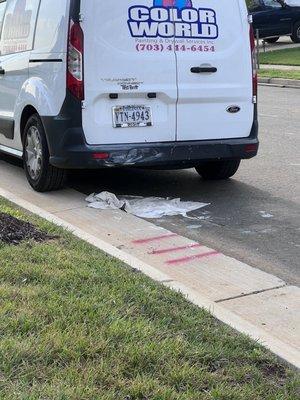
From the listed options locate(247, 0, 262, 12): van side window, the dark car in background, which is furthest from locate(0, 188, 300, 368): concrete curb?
locate(247, 0, 262, 12): van side window

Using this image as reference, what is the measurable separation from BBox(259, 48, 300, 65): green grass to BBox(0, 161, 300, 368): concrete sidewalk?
60.0 ft

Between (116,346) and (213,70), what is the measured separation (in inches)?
156

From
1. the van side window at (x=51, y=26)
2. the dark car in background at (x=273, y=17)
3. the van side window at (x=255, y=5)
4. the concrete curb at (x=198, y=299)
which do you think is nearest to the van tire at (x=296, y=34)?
the dark car in background at (x=273, y=17)

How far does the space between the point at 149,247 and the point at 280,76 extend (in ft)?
51.7

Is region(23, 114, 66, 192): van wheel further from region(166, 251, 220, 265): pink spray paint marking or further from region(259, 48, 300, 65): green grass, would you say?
region(259, 48, 300, 65): green grass

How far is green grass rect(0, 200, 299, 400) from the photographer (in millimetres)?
2963

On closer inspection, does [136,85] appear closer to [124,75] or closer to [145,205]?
[124,75]

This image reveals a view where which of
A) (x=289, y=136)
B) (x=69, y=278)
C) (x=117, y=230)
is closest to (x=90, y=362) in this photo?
(x=69, y=278)

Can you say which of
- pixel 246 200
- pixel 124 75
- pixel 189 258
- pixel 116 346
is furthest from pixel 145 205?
pixel 116 346

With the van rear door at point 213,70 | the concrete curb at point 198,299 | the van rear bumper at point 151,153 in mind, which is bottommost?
the concrete curb at point 198,299

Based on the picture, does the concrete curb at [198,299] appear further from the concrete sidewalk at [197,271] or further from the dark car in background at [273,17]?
the dark car in background at [273,17]

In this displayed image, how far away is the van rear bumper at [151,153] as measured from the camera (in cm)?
628

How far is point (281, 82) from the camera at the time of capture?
19.5 metres

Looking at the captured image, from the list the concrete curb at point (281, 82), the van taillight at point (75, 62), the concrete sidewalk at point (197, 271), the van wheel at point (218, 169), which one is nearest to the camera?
the concrete sidewalk at point (197, 271)
